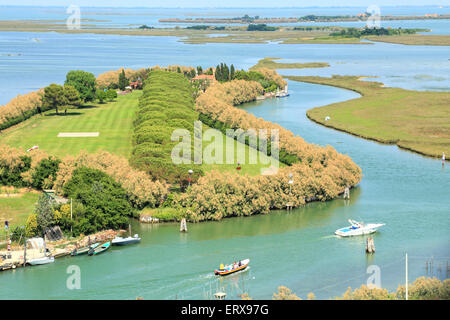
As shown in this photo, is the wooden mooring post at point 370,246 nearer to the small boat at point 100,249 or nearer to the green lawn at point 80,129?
the small boat at point 100,249

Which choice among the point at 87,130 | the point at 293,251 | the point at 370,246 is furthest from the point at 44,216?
the point at 87,130

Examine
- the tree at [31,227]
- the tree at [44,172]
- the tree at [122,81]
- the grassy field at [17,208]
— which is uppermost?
the tree at [122,81]

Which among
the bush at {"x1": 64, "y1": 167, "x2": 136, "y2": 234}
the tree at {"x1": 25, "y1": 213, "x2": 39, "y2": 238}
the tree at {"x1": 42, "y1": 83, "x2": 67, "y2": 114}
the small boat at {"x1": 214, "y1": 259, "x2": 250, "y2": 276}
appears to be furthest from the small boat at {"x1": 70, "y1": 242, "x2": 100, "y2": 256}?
the tree at {"x1": 42, "y1": 83, "x2": 67, "y2": 114}

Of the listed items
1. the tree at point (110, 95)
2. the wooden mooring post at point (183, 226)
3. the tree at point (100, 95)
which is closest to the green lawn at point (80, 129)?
the tree at point (100, 95)

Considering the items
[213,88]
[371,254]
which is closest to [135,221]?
[371,254]

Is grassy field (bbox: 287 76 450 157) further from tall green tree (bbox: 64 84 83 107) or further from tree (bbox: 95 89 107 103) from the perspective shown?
tall green tree (bbox: 64 84 83 107)

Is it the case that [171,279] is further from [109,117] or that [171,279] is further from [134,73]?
[134,73]
